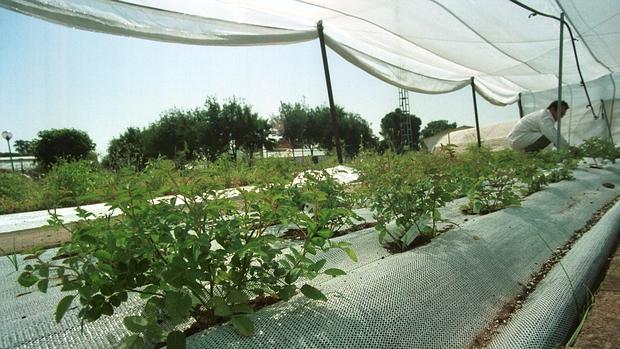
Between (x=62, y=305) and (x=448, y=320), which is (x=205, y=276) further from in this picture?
(x=448, y=320)

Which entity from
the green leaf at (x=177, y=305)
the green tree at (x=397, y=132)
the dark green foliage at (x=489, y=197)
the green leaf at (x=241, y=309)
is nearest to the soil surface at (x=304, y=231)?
the dark green foliage at (x=489, y=197)

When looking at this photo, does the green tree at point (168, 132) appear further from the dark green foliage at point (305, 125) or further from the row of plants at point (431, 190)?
the row of plants at point (431, 190)

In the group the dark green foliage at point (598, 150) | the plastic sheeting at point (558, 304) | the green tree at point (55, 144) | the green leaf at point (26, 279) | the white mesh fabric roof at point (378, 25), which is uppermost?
the green tree at point (55, 144)

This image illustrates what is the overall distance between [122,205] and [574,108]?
12861 mm

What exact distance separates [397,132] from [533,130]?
3.43m

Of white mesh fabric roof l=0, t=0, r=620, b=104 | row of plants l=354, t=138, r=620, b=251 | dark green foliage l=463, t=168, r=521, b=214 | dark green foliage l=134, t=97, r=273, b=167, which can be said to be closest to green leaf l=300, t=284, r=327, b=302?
row of plants l=354, t=138, r=620, b=251

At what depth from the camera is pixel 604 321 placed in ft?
3.17

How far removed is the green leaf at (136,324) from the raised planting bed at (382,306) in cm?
10

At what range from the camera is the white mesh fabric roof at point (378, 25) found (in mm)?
3955

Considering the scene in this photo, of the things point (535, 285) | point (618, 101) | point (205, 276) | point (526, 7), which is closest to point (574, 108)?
point (618, 101)

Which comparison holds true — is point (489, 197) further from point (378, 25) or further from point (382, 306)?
point (378, 25)

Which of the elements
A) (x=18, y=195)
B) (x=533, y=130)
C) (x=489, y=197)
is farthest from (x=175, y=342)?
(x=533, y=130)

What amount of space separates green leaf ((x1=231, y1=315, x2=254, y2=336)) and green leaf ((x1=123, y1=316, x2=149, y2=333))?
0.16 meters

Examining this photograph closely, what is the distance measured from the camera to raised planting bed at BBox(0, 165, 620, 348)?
0.80 m
